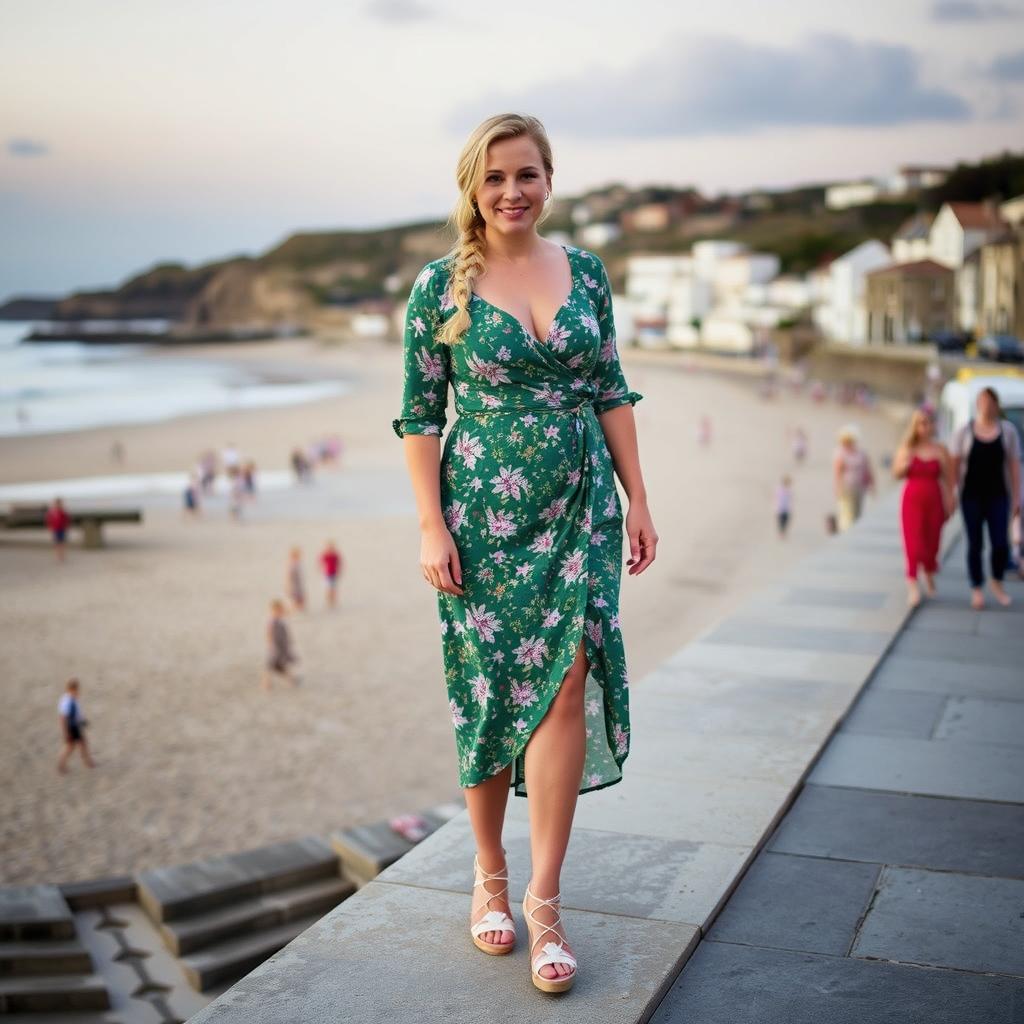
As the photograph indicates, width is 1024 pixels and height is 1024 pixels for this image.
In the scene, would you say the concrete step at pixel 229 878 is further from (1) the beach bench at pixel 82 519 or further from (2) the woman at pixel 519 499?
(1) the beach bench at pixel 82 519

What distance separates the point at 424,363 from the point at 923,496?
5287mm

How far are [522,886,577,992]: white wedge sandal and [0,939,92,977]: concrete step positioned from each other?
2.61 m

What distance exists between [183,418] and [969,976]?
150ft

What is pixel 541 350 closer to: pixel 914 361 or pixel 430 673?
pixel 430 673

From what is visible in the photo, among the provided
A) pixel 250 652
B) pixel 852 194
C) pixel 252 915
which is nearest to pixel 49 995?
pixel 252 915

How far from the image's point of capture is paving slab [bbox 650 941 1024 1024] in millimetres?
2438

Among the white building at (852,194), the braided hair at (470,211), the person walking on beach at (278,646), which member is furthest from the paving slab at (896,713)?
the white building at (852,194)

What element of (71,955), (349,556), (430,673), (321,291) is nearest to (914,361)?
(349,556)

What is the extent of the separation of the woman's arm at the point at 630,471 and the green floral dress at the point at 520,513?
75mm

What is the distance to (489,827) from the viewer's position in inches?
111

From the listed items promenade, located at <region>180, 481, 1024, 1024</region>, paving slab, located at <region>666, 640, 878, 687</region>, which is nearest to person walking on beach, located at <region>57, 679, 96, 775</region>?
paving slab, located at <region>666, 640, 878, 687</region>

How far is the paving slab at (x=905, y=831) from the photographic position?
3.28 metres

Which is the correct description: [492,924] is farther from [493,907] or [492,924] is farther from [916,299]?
[916,299]

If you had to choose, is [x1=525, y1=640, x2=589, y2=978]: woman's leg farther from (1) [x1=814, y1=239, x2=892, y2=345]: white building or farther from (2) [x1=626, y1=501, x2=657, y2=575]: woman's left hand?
(1) [x1=814, y1=239, x2=892, y2=345]: white building
